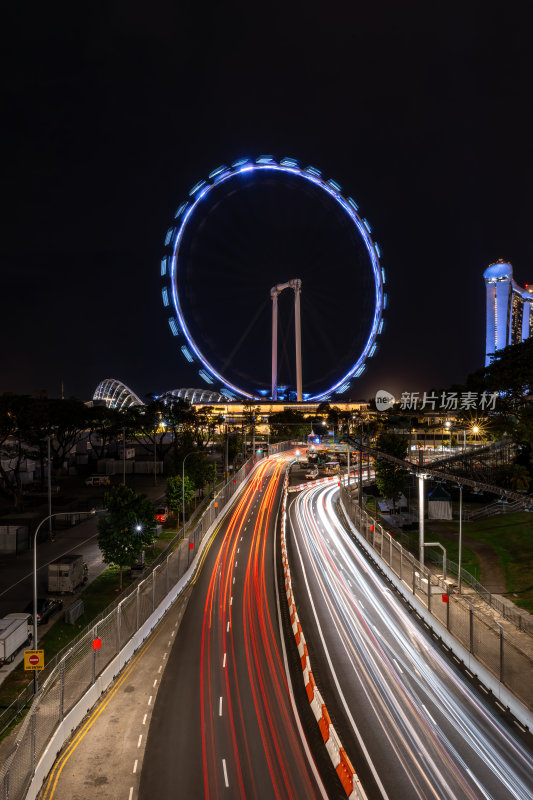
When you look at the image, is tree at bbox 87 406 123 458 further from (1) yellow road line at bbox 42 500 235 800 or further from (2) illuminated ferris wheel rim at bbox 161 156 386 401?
(1) yellow road line at bbox 42 500 235 800

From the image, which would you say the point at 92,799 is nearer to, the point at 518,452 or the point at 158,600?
the point at 158,600

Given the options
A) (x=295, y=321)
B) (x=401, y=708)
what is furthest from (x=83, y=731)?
(x=295, y=321)

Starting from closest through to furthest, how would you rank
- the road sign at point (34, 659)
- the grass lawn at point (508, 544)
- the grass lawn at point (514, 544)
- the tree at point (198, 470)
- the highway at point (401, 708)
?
the highway at point (401, 708)
the road sign at point (34, 659)
the grass lawn at point (514, 544)
the grass lawn at point (508, 544)
the tree at point (198, 470)

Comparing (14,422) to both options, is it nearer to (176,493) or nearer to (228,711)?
(176,493)

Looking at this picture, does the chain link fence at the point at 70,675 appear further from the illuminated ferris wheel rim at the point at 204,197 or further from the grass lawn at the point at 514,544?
the illuminated ferris wheel rim at the point at 204,197

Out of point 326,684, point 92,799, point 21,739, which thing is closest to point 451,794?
point 326,684

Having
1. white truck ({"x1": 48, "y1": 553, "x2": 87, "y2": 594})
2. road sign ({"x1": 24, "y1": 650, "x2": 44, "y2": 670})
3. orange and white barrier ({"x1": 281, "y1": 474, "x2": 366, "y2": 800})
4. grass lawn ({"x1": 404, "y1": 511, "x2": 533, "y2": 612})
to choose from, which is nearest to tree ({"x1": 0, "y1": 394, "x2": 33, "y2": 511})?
white truck ({"x1": 48, "y1": 553, "x2": 87, "y2": 594})

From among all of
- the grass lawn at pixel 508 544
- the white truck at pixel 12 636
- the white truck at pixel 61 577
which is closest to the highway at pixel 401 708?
the grass lawn at pixel 508 544
